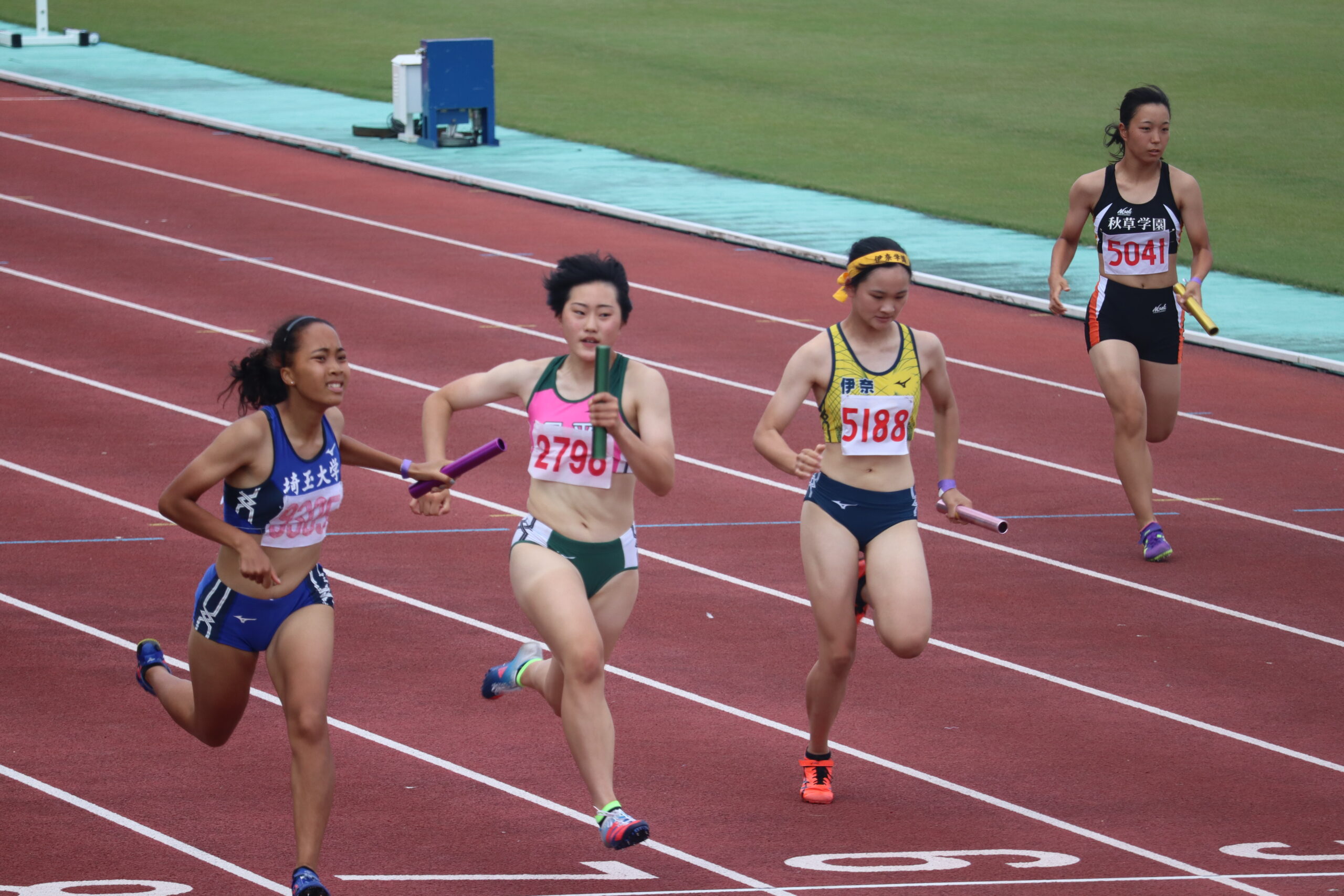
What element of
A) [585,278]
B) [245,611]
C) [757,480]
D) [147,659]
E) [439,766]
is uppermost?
[585,278]

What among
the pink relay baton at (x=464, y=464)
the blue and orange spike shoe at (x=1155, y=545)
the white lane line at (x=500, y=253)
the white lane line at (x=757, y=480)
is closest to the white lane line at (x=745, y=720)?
the pink relay baton at (x=464, y=464)

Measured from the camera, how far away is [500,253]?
18.3 m

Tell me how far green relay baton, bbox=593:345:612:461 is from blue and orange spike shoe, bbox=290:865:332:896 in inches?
62.8

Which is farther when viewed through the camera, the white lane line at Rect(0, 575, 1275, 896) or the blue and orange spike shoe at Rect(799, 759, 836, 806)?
the blue and orange spike shoe at Rect(799, 759, 836, 806)

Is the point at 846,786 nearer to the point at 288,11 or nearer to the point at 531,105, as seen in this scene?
the point at 531,105

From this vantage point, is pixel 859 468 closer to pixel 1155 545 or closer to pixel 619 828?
pixel 619 828

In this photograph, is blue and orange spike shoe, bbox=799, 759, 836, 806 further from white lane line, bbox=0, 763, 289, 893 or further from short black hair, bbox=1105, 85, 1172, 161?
short black hair, bbox=1105, 85, 1172, 161

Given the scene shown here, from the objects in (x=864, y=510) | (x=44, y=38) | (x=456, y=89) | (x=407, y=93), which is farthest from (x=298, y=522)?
(x=44, y=38)

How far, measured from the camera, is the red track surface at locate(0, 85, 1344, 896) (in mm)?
6977

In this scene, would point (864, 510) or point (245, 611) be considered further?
point (864, 510)

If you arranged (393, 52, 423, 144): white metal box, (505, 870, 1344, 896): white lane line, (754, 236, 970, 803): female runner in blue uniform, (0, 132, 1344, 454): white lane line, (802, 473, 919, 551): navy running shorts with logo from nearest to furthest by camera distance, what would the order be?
1. (505, 870, 1344, 896): white lane line
2. (754, 236, 970, 803): female runner in blue uniform
3. (802, 473, 919, 551): navy running shorts with logo
4. (0, 132, 1344, 454): white lane line
5. (393, 52, 423, 144): white metal box

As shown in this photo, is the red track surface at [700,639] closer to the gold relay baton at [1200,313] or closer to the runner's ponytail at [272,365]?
the gold relay baton at [1200,313]

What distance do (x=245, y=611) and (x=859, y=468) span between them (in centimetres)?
231

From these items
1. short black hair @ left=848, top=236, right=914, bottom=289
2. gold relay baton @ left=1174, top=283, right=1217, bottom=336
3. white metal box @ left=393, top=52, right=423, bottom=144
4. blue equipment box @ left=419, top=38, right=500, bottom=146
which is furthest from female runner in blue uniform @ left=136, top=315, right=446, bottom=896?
white metal box @ left=393, top=52, right=423, bottom=144
